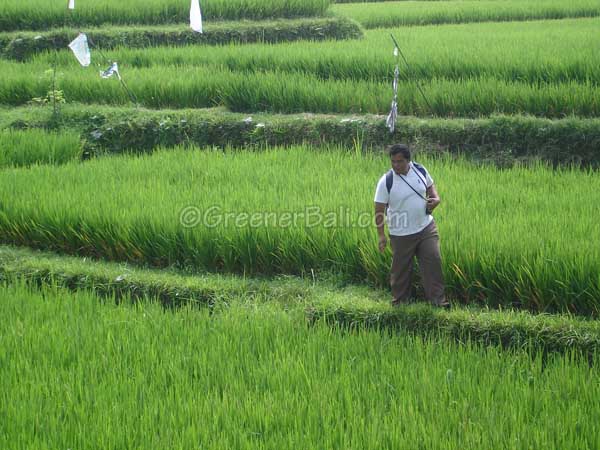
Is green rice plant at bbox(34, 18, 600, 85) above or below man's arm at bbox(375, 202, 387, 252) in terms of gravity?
above

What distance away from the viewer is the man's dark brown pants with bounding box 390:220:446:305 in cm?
466

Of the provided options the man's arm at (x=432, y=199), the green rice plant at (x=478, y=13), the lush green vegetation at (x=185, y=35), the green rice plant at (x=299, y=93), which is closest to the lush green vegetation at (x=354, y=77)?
the green rice plant at (x=299, y=93)

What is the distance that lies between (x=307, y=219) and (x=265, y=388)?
2031mm

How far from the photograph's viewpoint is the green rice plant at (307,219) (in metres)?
4.78

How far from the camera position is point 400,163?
462cm

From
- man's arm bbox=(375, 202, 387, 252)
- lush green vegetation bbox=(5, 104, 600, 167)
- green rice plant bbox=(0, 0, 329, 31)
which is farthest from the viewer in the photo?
green rice plant bbox=(0, 0, 329, 31)

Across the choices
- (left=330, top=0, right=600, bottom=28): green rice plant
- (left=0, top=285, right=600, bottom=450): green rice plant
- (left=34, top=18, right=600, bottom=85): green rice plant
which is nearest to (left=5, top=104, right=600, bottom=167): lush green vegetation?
(left=34, top=18, right=600, bottom=85): green rice plant

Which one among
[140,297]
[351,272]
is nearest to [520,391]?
[351,272]

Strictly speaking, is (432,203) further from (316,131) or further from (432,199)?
(316,131)

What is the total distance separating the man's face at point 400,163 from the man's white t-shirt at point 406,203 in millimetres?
39

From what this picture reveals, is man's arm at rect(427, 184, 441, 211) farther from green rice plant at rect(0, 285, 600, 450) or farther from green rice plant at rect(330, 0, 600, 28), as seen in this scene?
green rice plant at rect(330, 0, 600, 28)

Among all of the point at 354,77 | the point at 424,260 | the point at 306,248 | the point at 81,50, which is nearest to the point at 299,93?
the point at 354,77

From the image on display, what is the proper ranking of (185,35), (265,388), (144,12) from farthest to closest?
(144,12) < (185,35) < (265,388)

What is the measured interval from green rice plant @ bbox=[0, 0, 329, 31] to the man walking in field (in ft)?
29.1
